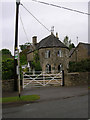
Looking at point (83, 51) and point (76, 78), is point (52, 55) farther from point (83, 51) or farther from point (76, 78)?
point (76, 78)

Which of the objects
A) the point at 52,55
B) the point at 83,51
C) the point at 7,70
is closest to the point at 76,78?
the point at 7,70

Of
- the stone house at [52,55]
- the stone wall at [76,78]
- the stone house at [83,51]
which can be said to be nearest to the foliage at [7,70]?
the stone wall at [76,78]

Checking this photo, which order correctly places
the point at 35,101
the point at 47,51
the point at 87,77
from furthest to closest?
1. the point at 47,51
2. the point at 87,77
3. the point at 35,101

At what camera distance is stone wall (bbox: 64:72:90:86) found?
16.5m

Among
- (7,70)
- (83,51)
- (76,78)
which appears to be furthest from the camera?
(83,51)

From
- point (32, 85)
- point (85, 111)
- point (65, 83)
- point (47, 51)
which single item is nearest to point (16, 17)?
point (32, 85)

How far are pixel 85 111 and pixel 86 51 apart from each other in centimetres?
3597

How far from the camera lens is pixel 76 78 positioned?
55.6 feet

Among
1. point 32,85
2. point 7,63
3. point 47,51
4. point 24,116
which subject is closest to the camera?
point 24,116

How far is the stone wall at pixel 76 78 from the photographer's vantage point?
16.5 meters

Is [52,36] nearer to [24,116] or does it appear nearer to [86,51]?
[86,51]

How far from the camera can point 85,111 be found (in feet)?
23.0

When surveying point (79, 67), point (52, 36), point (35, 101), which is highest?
point (52, 36)

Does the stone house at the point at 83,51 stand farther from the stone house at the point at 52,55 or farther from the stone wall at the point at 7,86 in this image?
the stone wall at the point at 7,86
